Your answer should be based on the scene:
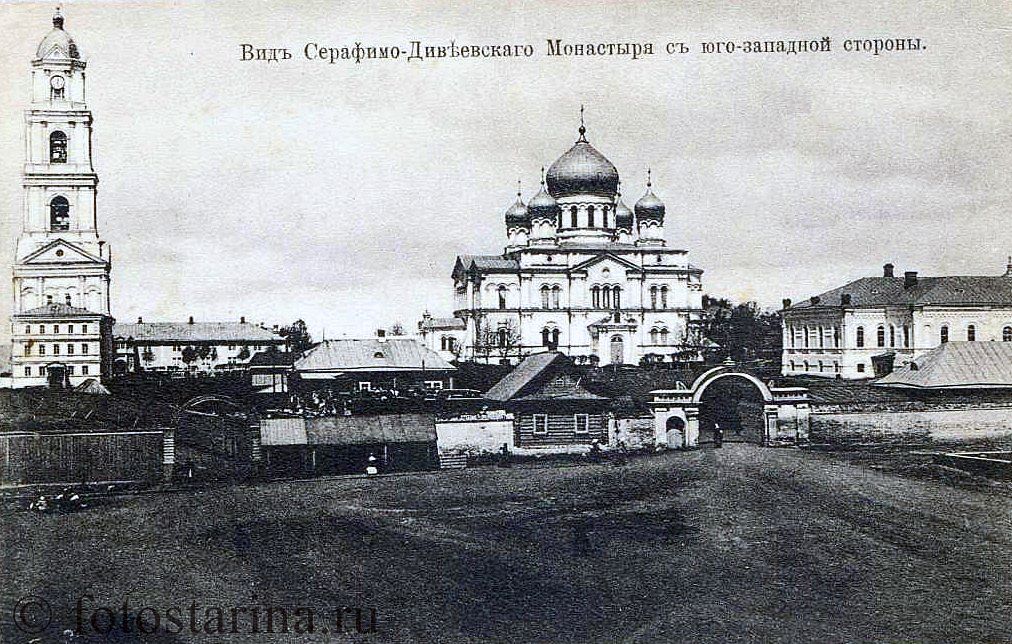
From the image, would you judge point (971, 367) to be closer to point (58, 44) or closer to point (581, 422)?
point (581, 422)

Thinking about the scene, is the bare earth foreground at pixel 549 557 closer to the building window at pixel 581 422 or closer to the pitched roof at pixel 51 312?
the building window at pixel 581 422

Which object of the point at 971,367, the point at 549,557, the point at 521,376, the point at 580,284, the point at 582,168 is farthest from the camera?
the point at 580,284

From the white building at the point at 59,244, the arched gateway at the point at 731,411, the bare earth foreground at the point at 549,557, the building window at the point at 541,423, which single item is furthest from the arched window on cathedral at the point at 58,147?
the arched gateway at the point at 731,411

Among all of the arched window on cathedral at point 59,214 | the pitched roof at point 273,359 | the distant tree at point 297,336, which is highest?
the arched window on cathedral at point 59,214

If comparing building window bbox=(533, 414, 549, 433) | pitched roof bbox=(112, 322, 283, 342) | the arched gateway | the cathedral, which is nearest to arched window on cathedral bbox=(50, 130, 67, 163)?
pitched roof bbox=(112, 322, 283, 342)

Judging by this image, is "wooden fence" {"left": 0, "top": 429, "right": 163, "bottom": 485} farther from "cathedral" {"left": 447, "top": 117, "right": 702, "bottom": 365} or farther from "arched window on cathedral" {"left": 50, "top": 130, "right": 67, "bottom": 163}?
"cathedral" {"left": 447, "top": 117, "right": 702, "bottom": 365}

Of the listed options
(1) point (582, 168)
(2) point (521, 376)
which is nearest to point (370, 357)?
(2) point (521, 376)

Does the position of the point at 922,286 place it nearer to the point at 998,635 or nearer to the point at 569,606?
the point at 998,635
